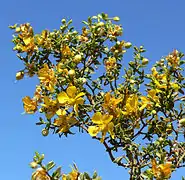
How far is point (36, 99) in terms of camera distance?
303 cm

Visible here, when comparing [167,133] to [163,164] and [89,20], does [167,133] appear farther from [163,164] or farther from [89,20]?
[89,20]

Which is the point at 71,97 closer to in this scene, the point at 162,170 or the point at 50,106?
the point at 50,106

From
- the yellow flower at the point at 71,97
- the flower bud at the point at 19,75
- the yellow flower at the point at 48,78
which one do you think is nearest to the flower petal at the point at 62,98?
the yellow flower at the point at 71,97

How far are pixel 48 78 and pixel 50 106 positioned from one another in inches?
8.8

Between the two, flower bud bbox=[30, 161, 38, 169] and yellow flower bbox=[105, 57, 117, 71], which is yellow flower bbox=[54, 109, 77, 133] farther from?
yellow flower bbox=[105, 57, 117, 71]

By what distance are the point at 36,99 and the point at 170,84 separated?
34.3 inches

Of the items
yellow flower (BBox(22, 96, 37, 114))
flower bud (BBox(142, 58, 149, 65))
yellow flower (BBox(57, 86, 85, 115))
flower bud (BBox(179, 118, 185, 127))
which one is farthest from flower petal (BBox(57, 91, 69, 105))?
flower bud (BBox(142, 58, 149, 65))

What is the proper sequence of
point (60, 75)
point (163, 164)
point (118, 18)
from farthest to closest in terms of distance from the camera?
1. point (118, 18)
2. point (60, 75)
3. point (163, 164)

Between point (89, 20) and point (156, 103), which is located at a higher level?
point (89, 20)

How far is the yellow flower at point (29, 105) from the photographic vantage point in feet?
9.93

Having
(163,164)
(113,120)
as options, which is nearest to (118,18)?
(113,120)

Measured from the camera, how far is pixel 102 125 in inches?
107

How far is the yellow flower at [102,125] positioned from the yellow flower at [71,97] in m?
0.14

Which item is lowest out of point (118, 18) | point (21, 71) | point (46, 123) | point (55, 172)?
point (55, 172)
